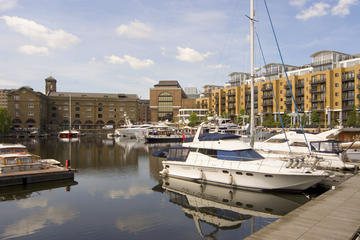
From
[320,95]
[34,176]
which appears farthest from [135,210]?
[320,95]

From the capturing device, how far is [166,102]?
134500 millimetres

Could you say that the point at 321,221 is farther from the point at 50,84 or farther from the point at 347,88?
the point at 50,84

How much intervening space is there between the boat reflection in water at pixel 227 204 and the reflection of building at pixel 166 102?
365ft

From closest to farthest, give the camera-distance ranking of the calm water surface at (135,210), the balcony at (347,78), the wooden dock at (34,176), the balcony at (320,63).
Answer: the calm water surface at (135,210) < the wooden dock at (34,176) < the balcony at (347,78) < the balcony at (320,63)

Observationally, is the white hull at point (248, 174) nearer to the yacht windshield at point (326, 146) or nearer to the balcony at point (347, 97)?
the yacht windshield at point (326, 146)

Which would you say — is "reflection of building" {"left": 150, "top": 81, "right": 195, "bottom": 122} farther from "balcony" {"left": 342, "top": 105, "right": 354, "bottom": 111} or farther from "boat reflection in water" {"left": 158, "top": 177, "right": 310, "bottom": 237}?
"boat reflection in water" {"left": 158, "top": 177, "right": 310, "bottom": 237}

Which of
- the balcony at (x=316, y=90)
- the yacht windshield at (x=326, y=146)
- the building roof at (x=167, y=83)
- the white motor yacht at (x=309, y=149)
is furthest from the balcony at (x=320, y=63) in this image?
the building roof at (x=167, y=83)

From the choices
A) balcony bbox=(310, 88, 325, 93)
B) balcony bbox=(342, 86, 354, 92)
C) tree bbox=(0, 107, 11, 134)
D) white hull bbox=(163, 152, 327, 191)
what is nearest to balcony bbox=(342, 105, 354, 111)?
balcony bbox=(342, 86, 354, 92)

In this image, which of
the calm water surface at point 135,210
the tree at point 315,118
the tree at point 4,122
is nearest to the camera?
the calm water surface at point 135,210

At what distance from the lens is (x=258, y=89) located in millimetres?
89812

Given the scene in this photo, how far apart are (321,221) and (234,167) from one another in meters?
8.98

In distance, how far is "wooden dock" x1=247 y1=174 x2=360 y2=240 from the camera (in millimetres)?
9719

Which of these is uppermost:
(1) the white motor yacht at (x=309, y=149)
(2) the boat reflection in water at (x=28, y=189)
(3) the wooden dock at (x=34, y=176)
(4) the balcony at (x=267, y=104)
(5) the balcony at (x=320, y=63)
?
(5) the balcony at (x=320, y=63)

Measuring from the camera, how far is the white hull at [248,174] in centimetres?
1809
